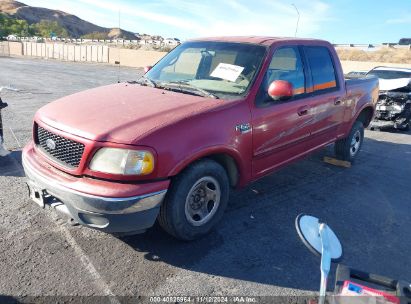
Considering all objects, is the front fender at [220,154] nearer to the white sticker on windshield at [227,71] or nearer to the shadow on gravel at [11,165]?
the white sticker on windshield at [227,71]

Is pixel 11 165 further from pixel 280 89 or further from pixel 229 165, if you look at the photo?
pixel 280 89

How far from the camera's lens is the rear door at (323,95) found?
4.54m

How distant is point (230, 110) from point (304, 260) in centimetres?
153

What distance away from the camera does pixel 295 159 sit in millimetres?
4496

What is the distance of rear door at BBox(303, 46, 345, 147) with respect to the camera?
4539 mm

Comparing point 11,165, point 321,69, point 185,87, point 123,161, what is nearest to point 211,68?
point 185,87

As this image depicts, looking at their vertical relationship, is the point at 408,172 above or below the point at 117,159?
below

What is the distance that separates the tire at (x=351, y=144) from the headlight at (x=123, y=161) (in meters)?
4.18

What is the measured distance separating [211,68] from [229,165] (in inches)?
47.8

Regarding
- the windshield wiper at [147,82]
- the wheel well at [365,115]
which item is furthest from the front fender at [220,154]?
the wheel well at [365,115]

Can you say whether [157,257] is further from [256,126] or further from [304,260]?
[256,126]

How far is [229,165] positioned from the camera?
3.51 meters

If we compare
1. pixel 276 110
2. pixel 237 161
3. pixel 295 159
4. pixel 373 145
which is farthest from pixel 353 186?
pixel 373 145

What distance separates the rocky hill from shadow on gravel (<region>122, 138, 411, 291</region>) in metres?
143
